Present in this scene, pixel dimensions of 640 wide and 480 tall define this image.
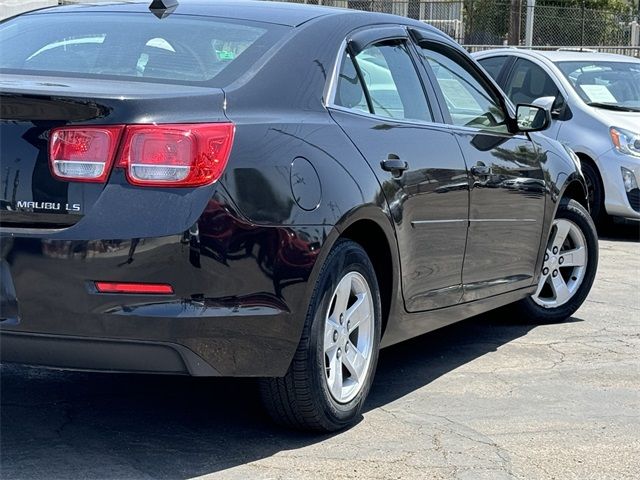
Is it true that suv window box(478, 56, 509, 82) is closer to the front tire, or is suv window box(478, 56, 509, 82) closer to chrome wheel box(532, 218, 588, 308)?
chrome wheel box(532, 218, 588, 308)

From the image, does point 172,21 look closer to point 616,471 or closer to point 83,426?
point 83,426

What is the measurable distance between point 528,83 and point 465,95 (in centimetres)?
598

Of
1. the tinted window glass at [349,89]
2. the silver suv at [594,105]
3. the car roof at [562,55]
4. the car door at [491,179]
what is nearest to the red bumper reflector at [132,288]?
the tinted window glass at [349,89]

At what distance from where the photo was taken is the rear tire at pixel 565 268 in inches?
283

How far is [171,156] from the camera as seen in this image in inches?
161

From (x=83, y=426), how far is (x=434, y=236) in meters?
1.68

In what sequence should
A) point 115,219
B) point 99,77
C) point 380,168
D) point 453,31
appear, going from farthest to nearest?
point 453,31 → point 380,168 → point 99,77 → point 115,219

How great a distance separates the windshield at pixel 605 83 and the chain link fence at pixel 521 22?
16.8 m

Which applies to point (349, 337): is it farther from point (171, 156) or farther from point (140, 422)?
point (171, 156)

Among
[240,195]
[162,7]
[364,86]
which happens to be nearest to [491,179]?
[364,86]

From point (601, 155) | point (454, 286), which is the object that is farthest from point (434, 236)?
point (601, 155)

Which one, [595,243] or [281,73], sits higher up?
[281,73]

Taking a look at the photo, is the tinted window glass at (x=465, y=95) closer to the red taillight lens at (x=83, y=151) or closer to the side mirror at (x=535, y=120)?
the side mirror at (x=535, y=120)

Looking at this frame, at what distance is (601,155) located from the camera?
11.1m
